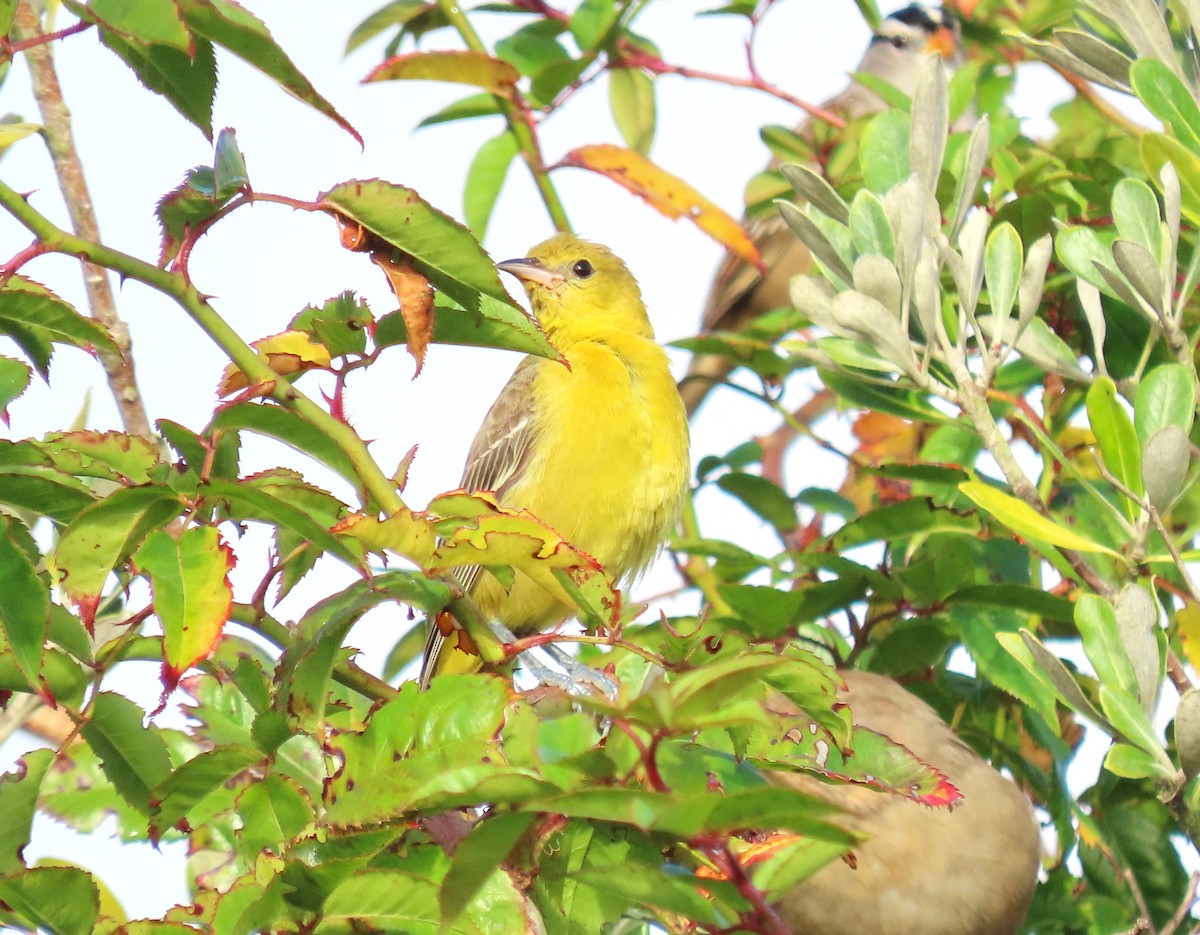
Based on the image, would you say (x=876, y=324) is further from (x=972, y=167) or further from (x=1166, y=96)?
(x=1166, y=96)

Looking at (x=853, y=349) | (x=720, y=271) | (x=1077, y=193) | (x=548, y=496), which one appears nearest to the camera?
(x=853, y=349)

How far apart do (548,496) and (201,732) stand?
77.5 inches

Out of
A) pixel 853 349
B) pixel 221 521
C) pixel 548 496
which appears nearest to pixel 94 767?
pixel 221 521

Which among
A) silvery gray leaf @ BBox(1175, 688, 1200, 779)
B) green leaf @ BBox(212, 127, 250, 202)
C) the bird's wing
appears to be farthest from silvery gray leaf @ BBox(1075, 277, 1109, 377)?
the bird's wing

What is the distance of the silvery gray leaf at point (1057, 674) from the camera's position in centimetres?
194

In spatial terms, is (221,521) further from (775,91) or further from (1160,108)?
(775,91)

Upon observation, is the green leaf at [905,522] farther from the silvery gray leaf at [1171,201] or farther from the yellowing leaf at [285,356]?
the yellowing leaf at [285,356]

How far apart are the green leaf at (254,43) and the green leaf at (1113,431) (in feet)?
3.81

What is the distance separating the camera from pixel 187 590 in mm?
1319

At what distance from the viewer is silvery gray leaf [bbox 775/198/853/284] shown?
2.41 metres

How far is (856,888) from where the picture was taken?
1.89 m

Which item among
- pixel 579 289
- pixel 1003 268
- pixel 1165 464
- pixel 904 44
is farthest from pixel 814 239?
pixel 904 44

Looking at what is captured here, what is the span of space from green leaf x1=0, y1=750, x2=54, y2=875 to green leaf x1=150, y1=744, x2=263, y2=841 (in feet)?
0.86

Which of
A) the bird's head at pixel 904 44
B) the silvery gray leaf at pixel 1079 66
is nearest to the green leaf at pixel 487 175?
the silvery gray leaf at pixel 1079 66
